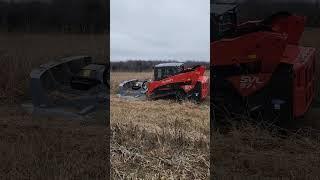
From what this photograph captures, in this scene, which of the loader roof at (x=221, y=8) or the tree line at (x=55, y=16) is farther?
the tree line at (x=55, y=16)

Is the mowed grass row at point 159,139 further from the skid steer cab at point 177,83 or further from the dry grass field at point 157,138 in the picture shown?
the skid steer cab at point 177,83

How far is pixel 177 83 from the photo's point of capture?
6.18 metres

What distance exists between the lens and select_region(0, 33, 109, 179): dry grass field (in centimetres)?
554

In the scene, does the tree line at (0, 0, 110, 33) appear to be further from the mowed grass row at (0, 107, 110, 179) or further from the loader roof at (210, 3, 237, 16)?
the loader roof at (210, 3, 237, 16)

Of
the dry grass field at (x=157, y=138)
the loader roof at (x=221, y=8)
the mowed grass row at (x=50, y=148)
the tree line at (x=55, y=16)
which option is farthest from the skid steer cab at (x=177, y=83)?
the tree line at (x=55, y=16)

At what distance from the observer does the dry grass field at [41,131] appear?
218 inches

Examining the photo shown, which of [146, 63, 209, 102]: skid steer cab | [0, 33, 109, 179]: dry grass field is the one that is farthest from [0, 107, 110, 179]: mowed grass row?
[146, 63, 209, 102]: skid steer cab

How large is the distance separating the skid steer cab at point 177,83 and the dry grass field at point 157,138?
0.33ft

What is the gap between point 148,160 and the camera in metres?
5.90

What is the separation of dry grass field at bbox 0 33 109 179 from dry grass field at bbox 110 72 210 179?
9.6 inches

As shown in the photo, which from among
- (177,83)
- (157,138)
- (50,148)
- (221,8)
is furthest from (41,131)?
(221,8)

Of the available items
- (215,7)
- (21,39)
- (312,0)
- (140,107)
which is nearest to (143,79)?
(140,107)

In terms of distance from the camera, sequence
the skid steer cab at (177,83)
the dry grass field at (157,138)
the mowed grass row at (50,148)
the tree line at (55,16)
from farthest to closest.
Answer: the tree line at (55,16) → the skid steer cab at (177,83) → the dry grass field at (157,138) → the mowed grass row at (50,148)

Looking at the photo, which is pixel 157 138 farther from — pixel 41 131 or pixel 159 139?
pixel 41 131
